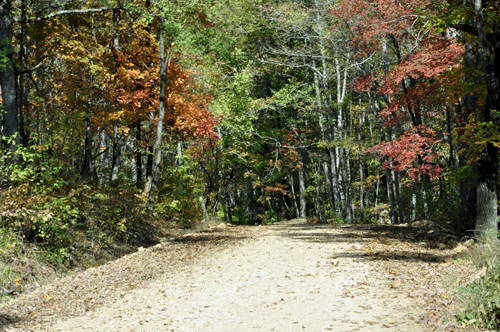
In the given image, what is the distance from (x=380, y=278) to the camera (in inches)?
312

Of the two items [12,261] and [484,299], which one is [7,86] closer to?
[12,261]

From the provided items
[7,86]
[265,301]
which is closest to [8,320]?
[265,301]

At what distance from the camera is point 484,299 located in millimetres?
5004

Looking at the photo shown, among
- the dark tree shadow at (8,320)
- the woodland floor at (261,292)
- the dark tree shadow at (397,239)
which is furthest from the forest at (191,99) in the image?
the dark tree shadow at (8,320)

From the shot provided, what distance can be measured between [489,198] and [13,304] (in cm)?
949

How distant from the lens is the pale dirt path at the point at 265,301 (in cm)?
579

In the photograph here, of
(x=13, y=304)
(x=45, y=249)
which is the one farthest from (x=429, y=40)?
(x=13, y=304)

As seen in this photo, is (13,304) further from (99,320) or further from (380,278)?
(380,278)

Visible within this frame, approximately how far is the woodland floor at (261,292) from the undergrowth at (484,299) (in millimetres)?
188

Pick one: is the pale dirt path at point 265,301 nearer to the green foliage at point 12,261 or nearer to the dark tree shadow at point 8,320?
the dark tree shadow at point 8,320

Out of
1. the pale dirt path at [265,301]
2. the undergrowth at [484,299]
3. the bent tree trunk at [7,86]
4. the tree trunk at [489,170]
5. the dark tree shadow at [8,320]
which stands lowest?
the pale dirt path at [265,301]

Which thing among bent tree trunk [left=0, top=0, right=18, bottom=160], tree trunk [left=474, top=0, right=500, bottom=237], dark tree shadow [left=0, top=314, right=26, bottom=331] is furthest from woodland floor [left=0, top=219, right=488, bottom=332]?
bent tree trunk [left=0, top=0, right=18, bottom=160]

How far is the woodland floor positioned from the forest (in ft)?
6.06

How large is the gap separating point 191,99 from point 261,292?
12.8m
